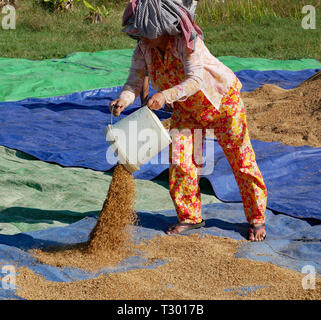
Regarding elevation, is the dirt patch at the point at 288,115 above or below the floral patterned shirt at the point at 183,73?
below

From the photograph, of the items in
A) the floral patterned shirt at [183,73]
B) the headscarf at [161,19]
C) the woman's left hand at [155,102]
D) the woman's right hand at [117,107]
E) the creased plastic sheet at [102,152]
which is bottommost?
the creased plastic sheet at [102,152]

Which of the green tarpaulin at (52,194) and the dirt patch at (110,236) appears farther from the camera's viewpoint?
the green tarpaulin at (52,194)

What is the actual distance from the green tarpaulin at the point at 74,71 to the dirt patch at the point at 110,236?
145 inches

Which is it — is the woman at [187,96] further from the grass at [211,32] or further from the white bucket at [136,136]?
the grass at [211,32]

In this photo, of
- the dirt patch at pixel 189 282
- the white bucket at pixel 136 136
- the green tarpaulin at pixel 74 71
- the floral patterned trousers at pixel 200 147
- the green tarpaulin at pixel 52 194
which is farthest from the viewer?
the green tarpaulin at pixel 74 71

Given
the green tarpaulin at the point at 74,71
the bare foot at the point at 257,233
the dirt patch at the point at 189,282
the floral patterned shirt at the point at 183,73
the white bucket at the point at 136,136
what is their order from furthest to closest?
the green tarpaulin at the point at 74,71, the bare foot at the point at 257,233, the floral patterned shirt at the point at 183,73, the white bucket at the point at 136,136, the dirt patch at the point at 189,282

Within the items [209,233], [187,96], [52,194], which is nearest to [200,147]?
[187,96]

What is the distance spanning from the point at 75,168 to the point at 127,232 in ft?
4.89

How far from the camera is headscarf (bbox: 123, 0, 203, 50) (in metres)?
2.79

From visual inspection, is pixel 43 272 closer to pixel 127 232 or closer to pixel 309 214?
pixel 127 232

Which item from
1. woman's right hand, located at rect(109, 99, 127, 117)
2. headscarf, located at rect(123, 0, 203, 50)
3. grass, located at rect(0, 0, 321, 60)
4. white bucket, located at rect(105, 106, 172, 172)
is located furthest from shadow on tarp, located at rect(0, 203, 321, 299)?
grass, located at rect(0, 0, 321, 60)

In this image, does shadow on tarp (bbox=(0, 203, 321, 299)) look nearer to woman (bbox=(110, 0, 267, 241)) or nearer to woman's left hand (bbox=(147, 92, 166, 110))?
woman (bbox=(110, 0, 267, 241))

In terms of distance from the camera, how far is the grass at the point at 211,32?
966cm

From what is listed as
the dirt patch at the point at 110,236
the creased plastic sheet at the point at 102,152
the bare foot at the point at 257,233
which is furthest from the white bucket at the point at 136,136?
the creased plastic sheet at the point at 102,152
